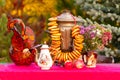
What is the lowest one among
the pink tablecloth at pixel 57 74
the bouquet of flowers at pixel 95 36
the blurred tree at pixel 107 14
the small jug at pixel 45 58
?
the pink tablecloth at pixel 57 74

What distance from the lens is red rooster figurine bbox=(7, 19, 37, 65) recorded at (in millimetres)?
4137

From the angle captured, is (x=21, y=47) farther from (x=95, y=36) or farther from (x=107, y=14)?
(x=107, y=14)

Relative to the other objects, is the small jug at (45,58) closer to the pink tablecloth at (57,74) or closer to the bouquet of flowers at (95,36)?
the pink tablecloth at (57,74)

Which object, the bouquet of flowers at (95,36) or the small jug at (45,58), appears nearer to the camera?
the small jug at (45,58)

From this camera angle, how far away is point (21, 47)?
414 cm

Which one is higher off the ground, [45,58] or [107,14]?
[107,14]

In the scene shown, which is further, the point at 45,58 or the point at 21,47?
the point at 21,47

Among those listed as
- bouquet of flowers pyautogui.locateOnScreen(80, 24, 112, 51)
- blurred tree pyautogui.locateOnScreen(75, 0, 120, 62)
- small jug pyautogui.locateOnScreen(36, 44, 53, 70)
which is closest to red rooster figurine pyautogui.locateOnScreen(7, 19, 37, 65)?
small jug pyautogui.locateOnScreen(36, 44, 53, 70)

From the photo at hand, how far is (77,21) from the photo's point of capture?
4.18 metres

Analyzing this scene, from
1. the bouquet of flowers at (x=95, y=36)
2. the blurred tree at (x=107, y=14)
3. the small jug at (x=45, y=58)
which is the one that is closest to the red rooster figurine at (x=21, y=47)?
the small jug at (x=45, y=58)

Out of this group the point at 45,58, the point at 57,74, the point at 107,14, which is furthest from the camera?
the point at 107,14

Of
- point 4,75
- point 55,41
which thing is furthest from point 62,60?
point 4,75

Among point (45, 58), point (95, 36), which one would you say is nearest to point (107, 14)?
point (95, 36)

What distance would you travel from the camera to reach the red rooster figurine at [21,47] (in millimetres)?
4137
